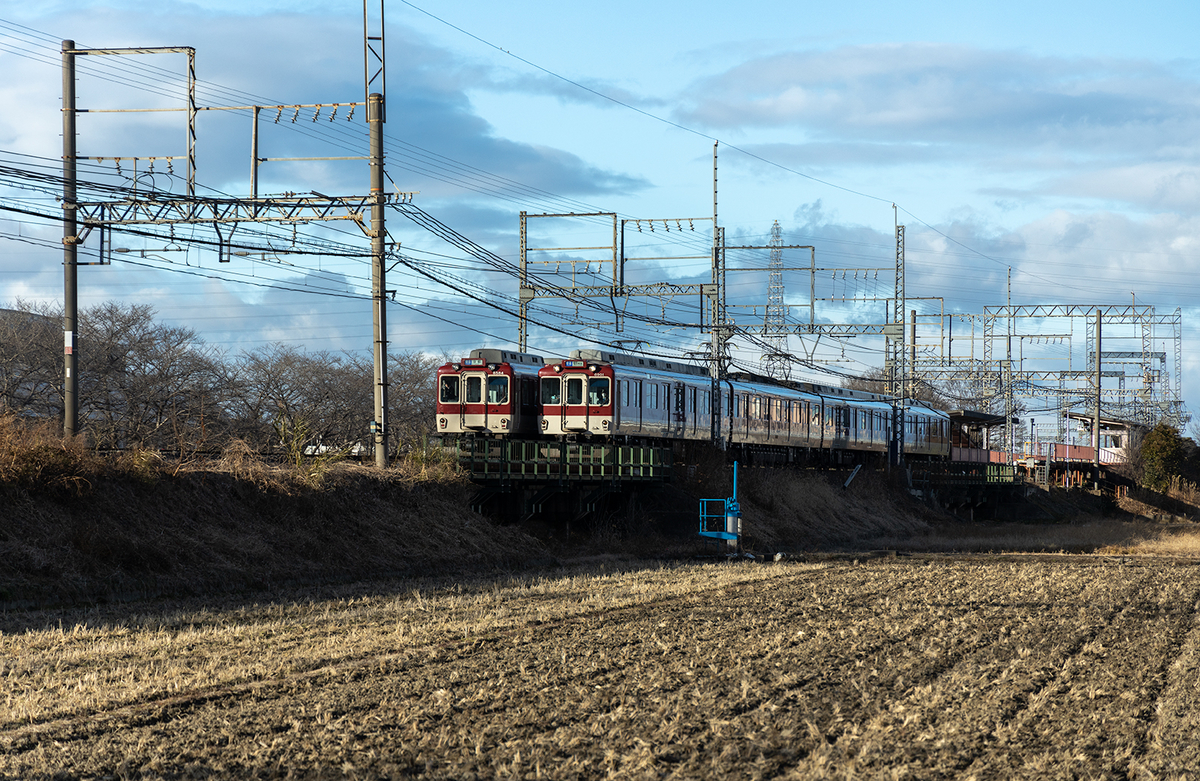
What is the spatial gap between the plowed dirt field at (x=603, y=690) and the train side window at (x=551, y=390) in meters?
15.9

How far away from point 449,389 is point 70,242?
12146 mm

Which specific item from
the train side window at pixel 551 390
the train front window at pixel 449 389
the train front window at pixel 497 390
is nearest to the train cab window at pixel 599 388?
the train side window at pixel 551 390

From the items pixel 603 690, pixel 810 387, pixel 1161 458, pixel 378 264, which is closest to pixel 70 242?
pixel 378 264

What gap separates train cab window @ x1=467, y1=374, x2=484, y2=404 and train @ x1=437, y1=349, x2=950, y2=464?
0.09 ft

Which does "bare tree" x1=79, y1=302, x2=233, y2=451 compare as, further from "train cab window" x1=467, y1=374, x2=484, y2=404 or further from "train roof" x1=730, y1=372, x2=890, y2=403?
"train roof" x1=730, y1=372, x2=890, y2=403

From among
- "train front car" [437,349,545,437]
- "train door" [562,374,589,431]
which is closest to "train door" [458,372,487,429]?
"train front car" [437,349,545,437]

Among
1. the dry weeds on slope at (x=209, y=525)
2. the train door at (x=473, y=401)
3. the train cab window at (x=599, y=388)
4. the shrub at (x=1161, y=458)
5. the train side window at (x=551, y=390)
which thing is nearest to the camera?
the dry weeds on slope at (x=209, y=525)

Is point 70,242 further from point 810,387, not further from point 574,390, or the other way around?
point 810,387

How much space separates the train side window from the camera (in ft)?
108

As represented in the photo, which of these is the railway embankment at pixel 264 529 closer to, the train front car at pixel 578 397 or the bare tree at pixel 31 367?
the train front car at pixel 578 397

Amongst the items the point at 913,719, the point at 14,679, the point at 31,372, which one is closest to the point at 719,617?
the point at 913,719

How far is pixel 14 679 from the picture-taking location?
34.4ft

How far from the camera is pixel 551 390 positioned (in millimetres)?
33188

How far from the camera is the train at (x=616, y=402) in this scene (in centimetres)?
3244
